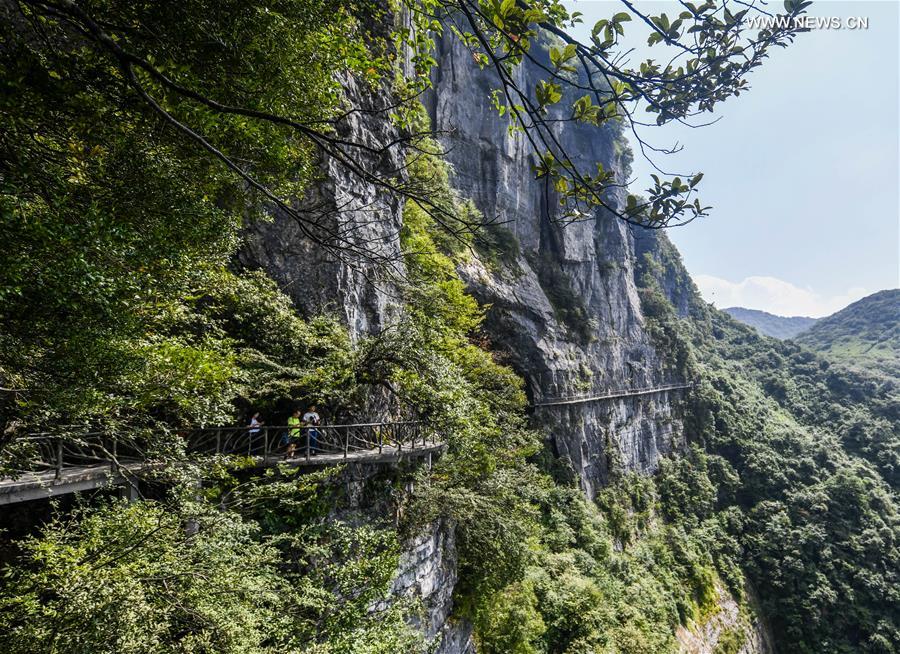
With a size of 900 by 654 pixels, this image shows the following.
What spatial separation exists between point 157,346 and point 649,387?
34.0 metres

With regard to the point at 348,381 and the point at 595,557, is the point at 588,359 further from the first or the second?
the point at 348,381

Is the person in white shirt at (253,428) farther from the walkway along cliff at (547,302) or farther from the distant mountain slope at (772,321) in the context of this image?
the distant mountain slope at (772,321)

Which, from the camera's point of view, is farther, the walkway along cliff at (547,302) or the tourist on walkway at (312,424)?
the walkway along cliff at (547,302)

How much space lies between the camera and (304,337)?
7.12 m

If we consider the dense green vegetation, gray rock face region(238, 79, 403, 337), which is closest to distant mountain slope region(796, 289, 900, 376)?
the dense green vegetation

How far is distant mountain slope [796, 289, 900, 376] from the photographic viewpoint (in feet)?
169

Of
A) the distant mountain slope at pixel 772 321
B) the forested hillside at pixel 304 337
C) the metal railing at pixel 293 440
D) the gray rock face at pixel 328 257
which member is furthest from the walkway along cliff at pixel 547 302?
the distant mountain slope at pixel 772 321

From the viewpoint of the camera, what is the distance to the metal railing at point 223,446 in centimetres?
402

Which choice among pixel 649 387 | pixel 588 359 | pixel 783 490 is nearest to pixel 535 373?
pixel 588 359

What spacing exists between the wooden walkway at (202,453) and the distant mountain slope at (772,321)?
12356 centimetres

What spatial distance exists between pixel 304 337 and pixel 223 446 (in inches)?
87.8

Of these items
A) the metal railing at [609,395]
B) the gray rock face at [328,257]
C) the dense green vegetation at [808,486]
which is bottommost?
the dense green vegetation at [808,486]

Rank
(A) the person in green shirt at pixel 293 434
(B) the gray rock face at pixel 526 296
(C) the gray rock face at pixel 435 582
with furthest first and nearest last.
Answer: (B) the gray rock face at pixel 526 296 < (C) the gray rock face at pixel 435 582 < (A) the person in green shirt at pixel 293 434

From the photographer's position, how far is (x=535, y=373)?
65.8 ft
